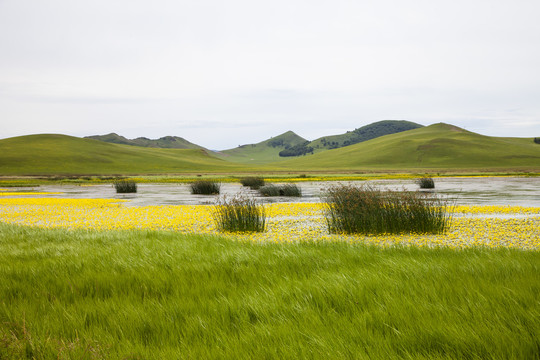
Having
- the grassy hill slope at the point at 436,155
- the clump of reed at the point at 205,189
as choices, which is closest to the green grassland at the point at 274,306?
the clump of reed at the point at 205,189

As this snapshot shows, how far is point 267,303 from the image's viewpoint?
4062mm

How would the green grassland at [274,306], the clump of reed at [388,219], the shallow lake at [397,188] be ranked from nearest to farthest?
the green grassland at [274,306] → the clump of reed at [388,219] → the shallow lake at [397,188]

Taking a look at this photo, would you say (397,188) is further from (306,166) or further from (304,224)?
(306,166)

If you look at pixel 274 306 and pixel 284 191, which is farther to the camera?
pixel 284 191

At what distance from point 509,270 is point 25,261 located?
325 inches

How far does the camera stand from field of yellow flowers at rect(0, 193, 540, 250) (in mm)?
11102

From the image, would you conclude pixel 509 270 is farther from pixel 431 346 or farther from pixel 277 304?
pixel 277 304

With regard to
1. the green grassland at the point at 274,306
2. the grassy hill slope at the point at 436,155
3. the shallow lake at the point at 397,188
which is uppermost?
the grassy hill slope at the point at 436,155

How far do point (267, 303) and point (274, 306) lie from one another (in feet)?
0.37

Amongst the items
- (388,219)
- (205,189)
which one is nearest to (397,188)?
(388,219)

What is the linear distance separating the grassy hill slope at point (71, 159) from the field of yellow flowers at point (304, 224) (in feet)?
311

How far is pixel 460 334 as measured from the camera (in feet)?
9.95

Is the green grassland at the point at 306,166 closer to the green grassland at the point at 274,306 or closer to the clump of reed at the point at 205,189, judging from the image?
the clump of reed at the point at 205,189

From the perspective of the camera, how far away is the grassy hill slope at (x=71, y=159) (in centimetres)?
11089
